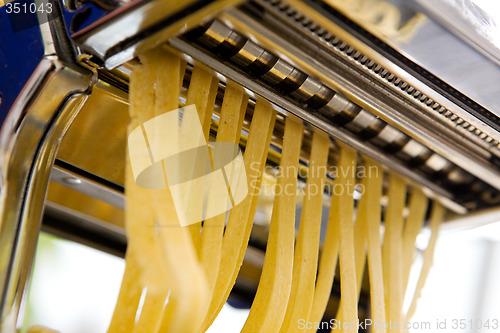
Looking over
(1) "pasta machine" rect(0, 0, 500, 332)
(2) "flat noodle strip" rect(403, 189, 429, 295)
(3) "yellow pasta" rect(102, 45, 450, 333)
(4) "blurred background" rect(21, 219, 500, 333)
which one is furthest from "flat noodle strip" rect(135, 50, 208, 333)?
(4) "blurred background" rect(21, 219, 500, 333)

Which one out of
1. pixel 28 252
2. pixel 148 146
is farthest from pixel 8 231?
pixel 148 146

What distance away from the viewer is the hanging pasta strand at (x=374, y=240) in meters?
0.90

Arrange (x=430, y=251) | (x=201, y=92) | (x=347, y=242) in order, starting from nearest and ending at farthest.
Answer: (x=201, y=92)
(x=347, y=242)
(x=430, y=251)

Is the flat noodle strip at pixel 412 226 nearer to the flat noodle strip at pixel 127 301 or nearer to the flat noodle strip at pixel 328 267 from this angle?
the flat noodle strip at pixel 328 267

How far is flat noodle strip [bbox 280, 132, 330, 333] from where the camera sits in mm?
840

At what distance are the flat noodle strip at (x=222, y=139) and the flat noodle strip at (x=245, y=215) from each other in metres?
0.03

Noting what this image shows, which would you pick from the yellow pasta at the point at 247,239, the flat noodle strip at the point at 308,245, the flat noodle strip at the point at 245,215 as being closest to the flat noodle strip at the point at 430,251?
the yellow pasta at the point at 247,239

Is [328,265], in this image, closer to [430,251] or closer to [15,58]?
[430,251]

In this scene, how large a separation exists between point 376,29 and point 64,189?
0.73 m

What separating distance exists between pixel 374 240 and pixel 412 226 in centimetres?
19

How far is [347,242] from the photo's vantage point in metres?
0.92

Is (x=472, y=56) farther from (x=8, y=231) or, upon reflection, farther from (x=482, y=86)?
(x=8, y=231)

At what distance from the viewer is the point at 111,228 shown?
4.23ft

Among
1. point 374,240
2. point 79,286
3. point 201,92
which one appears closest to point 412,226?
point 374,240
